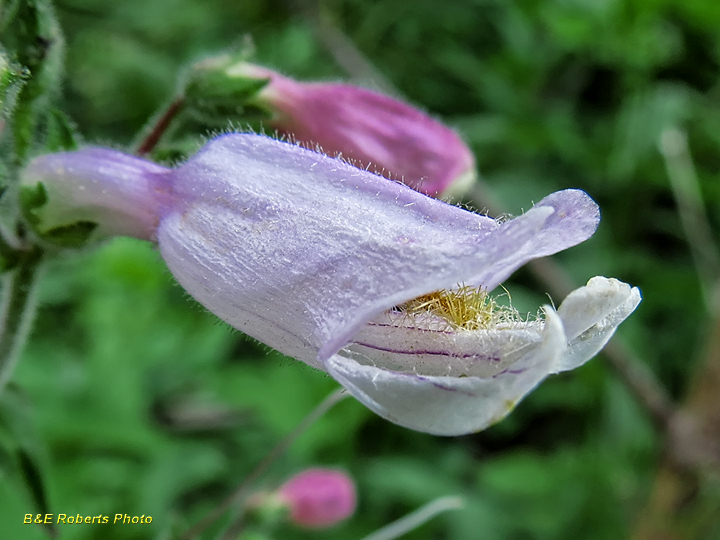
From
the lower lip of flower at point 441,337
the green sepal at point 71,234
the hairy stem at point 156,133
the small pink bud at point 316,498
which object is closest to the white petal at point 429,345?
the lower lip of flower at point 441,337

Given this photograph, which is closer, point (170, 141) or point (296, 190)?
point (296, 190)

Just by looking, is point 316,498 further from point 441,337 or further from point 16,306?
point 441,337

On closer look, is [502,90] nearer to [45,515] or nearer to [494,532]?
[494,532]

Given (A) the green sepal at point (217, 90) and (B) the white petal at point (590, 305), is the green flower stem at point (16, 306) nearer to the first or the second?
(A) the green sepal at point (217, 90)

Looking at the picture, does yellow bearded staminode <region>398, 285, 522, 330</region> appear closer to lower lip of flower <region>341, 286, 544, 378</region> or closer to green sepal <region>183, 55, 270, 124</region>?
lower lip of flower <region>341, 286, 544, 378</region>

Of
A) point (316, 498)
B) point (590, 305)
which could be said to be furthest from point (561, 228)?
point (316, 498)

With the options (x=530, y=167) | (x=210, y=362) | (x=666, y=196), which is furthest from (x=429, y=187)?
(x=666, y=196)
